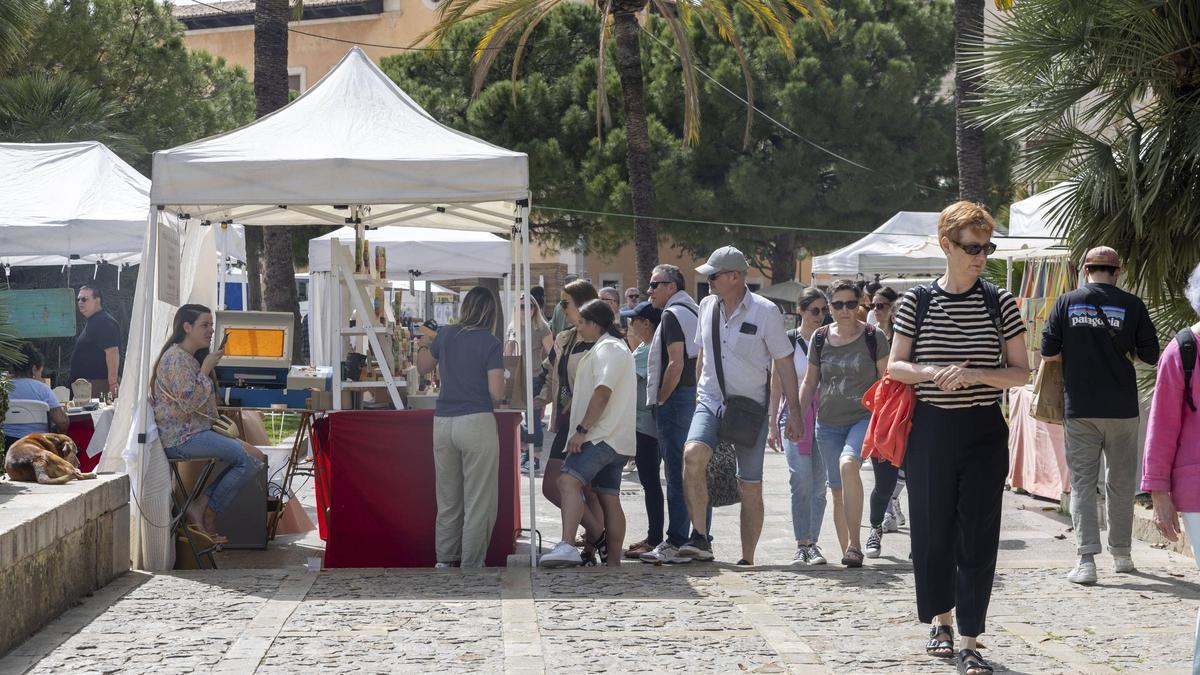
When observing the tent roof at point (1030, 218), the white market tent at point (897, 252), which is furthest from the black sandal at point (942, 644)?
the white market tent at point (897, 252)

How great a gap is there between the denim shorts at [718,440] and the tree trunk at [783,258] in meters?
30.3

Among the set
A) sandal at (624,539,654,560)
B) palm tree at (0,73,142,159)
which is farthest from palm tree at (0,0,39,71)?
palm tree at (0,73,142,159)

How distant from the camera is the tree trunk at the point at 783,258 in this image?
38.3 m

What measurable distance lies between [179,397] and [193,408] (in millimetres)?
103

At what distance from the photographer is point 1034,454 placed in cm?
1144

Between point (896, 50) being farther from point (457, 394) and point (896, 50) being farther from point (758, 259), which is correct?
point (457, 394)

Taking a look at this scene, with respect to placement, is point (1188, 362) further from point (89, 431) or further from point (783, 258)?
point (783, 258)

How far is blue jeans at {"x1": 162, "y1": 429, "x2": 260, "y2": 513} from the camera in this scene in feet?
27.3

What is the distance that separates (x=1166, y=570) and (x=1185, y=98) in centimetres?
310

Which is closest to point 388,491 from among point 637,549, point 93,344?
point 637,549

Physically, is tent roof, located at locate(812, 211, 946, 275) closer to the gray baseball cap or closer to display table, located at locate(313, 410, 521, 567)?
the gray baseball cap

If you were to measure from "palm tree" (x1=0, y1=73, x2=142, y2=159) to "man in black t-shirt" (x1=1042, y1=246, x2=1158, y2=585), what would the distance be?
18924 mm

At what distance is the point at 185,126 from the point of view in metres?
30.0

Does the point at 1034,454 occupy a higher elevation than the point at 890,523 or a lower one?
higher
